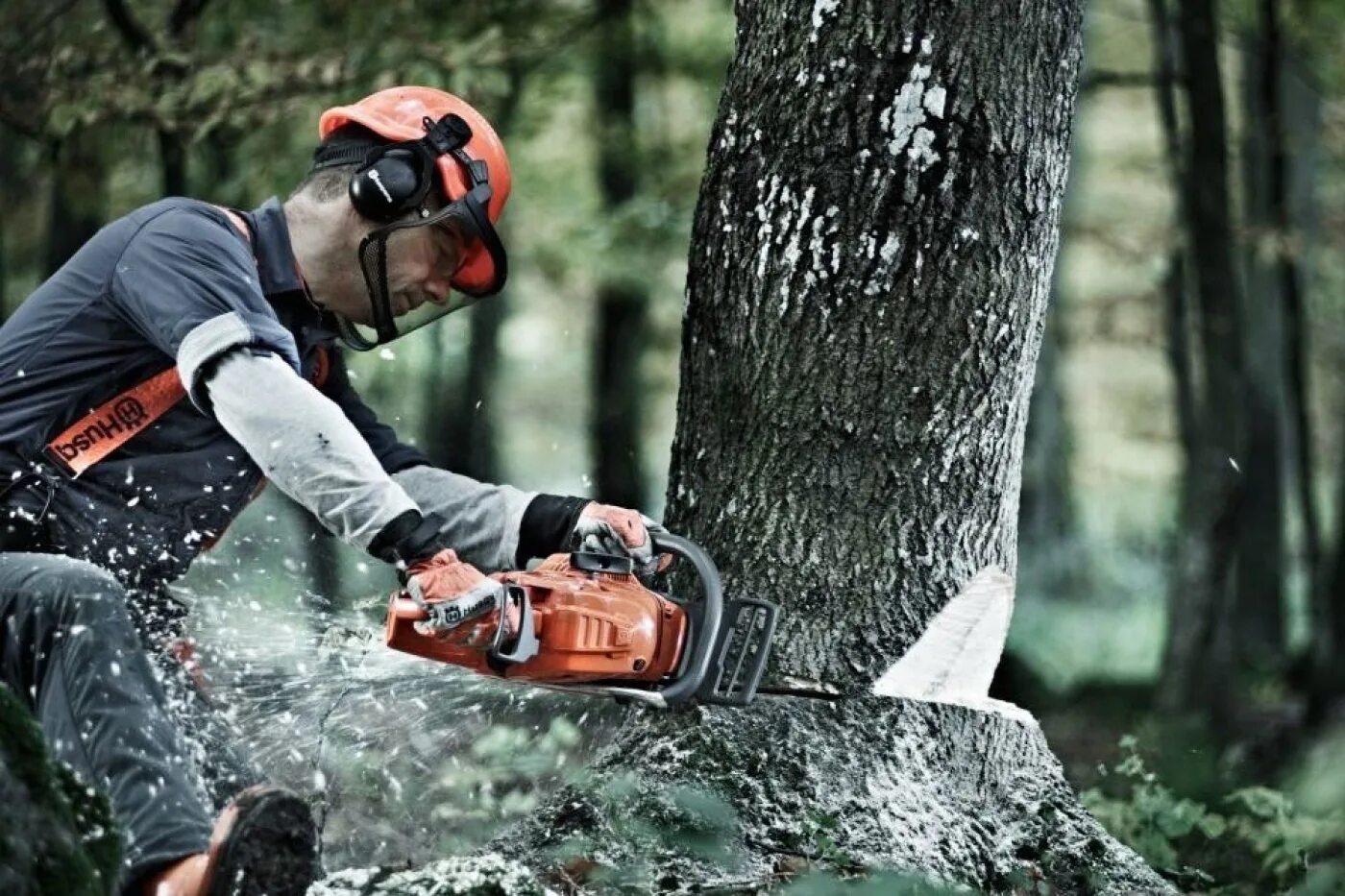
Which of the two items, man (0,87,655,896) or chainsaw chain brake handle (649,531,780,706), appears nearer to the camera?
man (0,87,655,896)

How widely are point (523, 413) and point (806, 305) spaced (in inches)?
802

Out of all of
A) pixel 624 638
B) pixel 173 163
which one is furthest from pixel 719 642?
pixel 173 163

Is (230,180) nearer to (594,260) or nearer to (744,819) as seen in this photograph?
(594,260)

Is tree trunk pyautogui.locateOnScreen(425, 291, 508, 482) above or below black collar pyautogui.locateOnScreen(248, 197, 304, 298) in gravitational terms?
below

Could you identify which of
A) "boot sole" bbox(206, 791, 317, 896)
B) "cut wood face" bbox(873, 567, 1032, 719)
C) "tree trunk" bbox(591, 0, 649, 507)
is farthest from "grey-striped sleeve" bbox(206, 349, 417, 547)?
"tree trunk" bbox(591, 0, 649, 507)

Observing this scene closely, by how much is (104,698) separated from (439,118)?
144 centimetres

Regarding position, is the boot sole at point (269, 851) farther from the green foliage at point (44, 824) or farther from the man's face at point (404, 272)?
the man's face at point (404, 272)

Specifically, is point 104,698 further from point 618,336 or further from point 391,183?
point 618,336

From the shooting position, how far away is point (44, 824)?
2.44m

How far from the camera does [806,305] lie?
3641mm

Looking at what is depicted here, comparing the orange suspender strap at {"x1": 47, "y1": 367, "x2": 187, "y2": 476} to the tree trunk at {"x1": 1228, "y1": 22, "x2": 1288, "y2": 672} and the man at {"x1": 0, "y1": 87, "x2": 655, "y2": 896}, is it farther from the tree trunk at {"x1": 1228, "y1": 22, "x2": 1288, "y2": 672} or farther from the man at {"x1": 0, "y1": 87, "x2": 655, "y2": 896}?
the tree trunk at {"x1": 1228, "y1": 22, "x2": 1288, "y2": 672}

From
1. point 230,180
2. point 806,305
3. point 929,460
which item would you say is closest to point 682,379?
point 806,305

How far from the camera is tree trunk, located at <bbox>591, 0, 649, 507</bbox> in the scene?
1251 cm

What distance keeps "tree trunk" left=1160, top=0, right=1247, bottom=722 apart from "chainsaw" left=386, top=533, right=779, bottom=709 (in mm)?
4663
